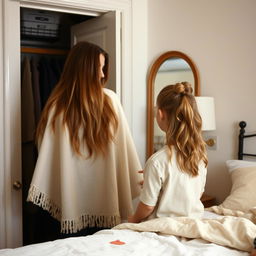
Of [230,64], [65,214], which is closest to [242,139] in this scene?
[230,64]

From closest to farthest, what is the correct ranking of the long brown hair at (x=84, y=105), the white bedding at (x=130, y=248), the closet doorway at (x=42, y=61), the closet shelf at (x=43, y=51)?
the white bedding at (x=130, y=248)
the long brown hair at (x=84, y=105)
the closet doorway at (x=42, y=61)
the closet shelf at (x=43, y=51)

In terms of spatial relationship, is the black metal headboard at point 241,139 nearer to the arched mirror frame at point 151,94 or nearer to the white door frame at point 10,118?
the arched mirror frame at point 151,94

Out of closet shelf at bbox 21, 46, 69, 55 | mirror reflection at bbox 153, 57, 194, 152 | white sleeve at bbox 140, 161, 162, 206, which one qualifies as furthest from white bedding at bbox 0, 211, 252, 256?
closet shelf at bbox 21, 46, 69, 55

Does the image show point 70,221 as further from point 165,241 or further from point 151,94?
point 151,94

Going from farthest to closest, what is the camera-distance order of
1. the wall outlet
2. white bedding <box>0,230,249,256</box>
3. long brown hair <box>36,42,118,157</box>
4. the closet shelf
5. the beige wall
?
the closet shelf → the wall outlet → the beige wall → long brown hair <box>36,42,118,157</box> → white bedding <box>0,230,249,256</box>

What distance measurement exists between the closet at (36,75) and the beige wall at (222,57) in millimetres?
1160

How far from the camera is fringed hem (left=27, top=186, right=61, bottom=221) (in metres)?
2.39

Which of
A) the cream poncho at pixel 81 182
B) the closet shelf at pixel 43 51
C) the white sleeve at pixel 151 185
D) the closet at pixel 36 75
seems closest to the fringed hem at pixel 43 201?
the cream poncho at pixel 81 182

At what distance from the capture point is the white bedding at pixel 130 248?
4.71 feet

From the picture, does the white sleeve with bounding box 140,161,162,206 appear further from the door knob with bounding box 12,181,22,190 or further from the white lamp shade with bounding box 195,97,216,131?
the door knob with bounding box 12,181,22,190

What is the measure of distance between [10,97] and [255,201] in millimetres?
1748

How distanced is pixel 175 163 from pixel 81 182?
32.4 inches

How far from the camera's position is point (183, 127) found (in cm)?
182

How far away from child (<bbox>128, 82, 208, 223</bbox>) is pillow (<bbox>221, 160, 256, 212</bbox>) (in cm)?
57
